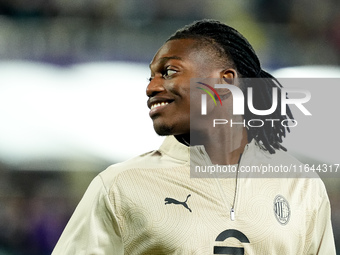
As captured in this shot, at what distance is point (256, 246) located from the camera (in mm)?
1571

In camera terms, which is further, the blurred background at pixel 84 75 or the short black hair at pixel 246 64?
the blurred background at pixel 84 75

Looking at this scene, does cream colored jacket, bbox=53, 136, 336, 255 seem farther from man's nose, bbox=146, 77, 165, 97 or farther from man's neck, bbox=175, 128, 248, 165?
man's nose, bbox=146, 77, 165, 97

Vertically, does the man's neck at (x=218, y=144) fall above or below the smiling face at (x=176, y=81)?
below

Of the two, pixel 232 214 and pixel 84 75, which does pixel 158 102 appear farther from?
pixel 84 75

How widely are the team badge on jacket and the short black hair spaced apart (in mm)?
186

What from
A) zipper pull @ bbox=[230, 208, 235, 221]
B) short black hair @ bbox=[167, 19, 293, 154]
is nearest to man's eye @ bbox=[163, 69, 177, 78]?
short black hair @ bbox=[167, 19, 293, 154]

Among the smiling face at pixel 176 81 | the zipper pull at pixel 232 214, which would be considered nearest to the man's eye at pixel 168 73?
the smiling face at pixel 176 81

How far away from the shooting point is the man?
1.57m

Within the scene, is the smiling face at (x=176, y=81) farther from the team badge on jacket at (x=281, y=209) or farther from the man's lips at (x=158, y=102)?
the team badge on jacket at (x=281, y=209)

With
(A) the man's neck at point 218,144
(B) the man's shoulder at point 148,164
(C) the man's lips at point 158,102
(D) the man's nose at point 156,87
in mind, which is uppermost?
(D) the man's nose at point 156,87

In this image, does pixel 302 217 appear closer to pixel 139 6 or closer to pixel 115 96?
pixel 115 96

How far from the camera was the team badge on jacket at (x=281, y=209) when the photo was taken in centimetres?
164

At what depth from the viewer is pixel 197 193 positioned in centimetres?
163

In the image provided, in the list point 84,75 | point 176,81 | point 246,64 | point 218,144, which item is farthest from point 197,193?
point 84,75
